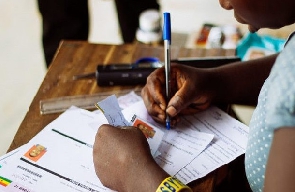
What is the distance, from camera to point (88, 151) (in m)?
0.86

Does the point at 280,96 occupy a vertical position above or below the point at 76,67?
above

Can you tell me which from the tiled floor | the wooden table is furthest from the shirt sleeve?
the tiled floor

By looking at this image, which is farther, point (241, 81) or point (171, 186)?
point (241, 81)

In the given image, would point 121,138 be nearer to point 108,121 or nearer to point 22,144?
point 108,121

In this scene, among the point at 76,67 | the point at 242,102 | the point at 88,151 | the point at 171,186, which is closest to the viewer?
the point at 171,186

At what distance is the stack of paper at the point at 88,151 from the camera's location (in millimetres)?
795

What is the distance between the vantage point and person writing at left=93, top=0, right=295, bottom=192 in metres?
0.56

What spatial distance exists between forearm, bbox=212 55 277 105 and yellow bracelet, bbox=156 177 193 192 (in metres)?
0.30

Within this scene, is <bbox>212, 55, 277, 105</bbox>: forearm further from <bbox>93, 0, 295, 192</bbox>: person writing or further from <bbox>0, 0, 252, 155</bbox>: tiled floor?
<bbox>0, 0, 252, 155</bbox>: tiled floor

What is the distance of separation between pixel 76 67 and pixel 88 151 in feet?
1.08

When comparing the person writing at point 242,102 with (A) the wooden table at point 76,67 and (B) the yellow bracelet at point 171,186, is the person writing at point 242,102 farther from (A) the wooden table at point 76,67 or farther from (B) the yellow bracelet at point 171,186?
(A) the wooden table at point 76,67

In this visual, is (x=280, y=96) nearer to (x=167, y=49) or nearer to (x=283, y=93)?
(x=283, y=93)

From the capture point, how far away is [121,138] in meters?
0.81

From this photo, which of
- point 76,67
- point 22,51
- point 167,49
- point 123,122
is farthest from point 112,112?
point 22,51
